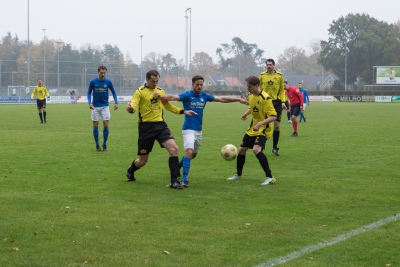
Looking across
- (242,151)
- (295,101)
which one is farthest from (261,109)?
(295,101)

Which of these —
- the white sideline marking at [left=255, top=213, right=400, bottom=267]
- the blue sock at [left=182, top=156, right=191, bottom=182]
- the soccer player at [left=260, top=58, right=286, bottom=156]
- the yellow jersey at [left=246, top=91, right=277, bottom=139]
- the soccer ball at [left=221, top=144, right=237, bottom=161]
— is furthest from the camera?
the soccer player at [left=260, top=58, right=286, bottom=156]

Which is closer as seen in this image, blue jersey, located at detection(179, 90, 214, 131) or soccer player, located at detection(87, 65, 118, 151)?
blue jersey, located at detection(179, 90, 214, 131)

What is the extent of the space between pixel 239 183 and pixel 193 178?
0.96 metres

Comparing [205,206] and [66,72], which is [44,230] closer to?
[205,206]

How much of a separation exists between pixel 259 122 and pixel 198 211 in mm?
2748

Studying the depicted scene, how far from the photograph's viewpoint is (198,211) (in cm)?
743

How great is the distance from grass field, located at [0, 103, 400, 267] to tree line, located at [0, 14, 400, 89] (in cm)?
5815

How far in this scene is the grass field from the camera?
5535 mm

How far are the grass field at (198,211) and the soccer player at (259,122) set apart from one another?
1.38 ft

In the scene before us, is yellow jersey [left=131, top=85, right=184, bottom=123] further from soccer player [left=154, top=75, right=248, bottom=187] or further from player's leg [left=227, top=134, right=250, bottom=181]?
player's leg [left=227, top=134, right=250, bottom=181]

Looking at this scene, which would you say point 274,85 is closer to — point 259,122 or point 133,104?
point 259,122

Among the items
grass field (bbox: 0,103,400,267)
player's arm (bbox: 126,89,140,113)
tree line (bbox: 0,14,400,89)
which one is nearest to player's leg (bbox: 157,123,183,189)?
grass field (bbox: 0,103,400,267)

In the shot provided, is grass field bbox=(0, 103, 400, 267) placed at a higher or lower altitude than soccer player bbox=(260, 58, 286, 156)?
lower

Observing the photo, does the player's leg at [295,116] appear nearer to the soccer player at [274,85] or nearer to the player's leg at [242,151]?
the soccer player at [274,85]
